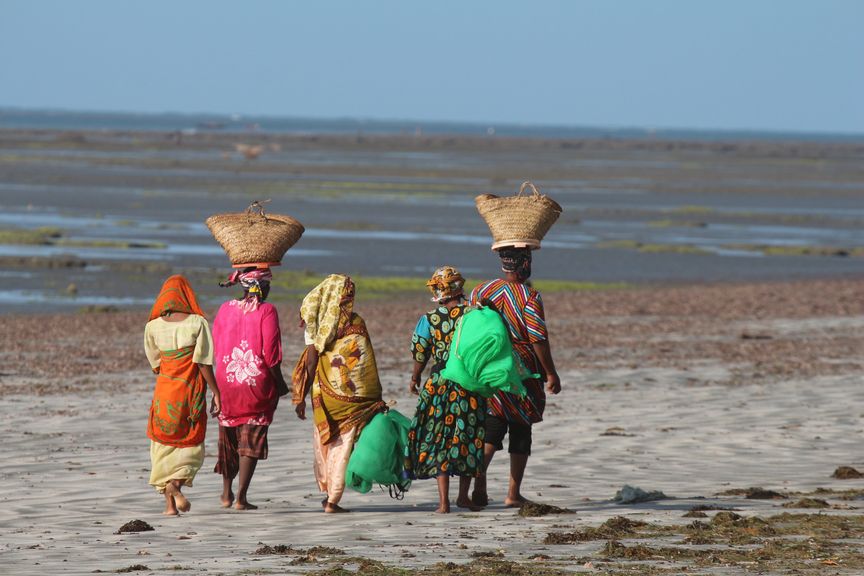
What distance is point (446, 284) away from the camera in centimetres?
880

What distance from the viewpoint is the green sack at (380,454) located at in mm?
8727

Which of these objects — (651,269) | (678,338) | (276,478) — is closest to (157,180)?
(651,269)

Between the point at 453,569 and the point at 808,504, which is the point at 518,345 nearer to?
the point at 808,504

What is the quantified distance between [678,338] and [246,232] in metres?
10.7

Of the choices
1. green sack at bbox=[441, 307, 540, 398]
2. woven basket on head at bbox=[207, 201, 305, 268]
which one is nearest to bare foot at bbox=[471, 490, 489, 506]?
green sack at bbox=[441, 307, 540, 398]

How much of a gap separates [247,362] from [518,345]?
1639 millimetres

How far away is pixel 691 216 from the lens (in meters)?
44.9

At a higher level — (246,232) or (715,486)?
(246,232)

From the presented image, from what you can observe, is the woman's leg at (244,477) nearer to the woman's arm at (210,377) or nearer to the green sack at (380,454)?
the woman's arm at (210,377)

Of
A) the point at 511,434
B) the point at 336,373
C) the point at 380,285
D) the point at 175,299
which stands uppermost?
the point at 175,299

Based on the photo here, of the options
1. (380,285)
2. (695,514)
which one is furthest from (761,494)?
(380,285)

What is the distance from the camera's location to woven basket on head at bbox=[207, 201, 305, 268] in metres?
8.84

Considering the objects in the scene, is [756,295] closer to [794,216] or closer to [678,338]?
[678,338]

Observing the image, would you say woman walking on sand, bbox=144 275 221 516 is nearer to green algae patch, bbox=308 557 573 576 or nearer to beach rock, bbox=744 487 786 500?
green algae patch, bbox=308 557 573 576
